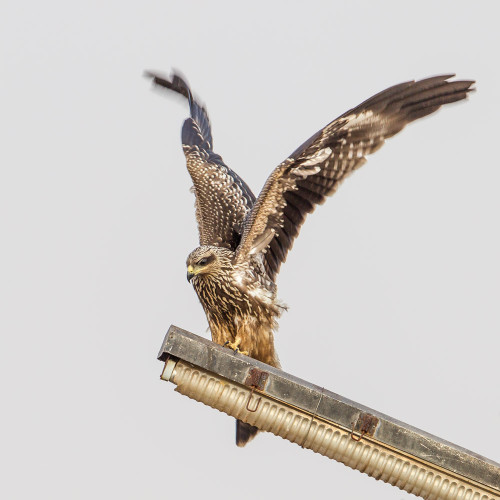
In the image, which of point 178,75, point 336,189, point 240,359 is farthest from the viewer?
point 178,75

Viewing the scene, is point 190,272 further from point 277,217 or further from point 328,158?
point 328,158

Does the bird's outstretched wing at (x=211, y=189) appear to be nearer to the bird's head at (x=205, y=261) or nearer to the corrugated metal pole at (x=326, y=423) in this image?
the bird's head at (x=205, y=261)

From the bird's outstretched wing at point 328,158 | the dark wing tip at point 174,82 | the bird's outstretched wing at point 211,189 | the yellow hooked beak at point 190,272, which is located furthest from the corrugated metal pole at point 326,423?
the dark wing tip at point 174,82

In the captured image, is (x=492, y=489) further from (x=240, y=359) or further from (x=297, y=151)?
(x=297, y=151)

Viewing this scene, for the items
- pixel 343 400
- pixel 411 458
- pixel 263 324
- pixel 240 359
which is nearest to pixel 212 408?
pixel 240 359

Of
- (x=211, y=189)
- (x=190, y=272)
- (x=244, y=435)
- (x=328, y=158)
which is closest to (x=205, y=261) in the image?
(x=190, y=272)

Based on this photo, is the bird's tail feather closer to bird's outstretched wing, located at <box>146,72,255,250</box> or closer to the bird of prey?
the bird of prey

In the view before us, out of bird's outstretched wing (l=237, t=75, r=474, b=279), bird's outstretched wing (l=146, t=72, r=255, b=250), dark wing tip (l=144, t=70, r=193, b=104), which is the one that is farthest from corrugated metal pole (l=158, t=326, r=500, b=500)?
dark wing tip (l=144, t=70, r=193, b=104)
